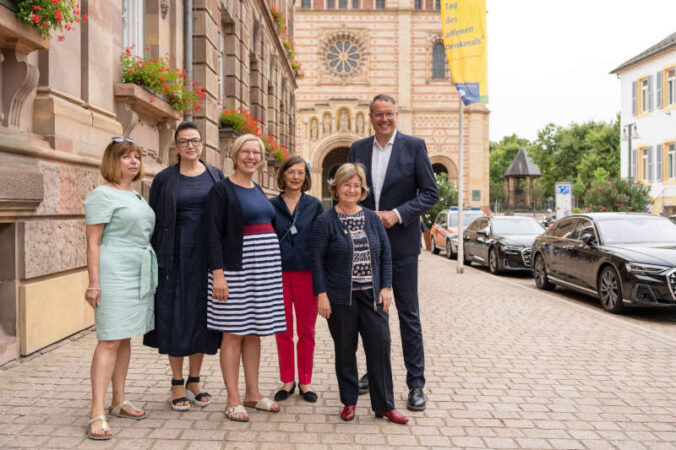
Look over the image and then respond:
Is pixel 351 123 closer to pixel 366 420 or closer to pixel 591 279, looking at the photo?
pixel 591 279

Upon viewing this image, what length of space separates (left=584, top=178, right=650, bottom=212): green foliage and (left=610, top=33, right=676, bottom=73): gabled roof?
1199 centimetres

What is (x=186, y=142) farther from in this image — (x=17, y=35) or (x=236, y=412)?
(x=17, y=35)

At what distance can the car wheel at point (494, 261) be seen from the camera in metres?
14.9

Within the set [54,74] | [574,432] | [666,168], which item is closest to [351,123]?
[666,168]

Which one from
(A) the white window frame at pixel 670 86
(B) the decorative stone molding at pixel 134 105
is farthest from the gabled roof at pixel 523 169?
(B) the decorative stone molding at pixel 134 105

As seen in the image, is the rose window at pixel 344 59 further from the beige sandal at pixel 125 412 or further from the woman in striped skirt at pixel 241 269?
the beige sandal at pixel 125 412

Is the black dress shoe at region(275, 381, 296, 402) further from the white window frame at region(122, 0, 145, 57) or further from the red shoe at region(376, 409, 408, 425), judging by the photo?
the white window frame at region(122, 0, 145, 57)

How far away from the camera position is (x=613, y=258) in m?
9.04

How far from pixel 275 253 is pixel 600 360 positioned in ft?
12.4

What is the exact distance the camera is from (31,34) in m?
5.56

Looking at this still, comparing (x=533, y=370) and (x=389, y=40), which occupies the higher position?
(x=389, y=40)

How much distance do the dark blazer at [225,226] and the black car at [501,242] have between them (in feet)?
38.1

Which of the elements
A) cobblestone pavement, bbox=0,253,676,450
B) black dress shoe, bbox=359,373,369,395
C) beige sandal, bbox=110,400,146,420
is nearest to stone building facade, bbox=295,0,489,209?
cobblestone pavement, bbox=0,253,676,450

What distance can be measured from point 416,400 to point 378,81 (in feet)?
136
